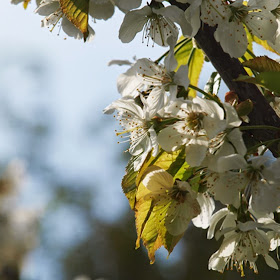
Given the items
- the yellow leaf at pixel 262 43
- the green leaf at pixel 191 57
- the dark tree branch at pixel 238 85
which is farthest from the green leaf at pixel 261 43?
the dark tree branch at pixel 238 85

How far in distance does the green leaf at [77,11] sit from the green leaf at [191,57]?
1.03ft

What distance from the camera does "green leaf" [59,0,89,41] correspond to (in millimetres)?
902

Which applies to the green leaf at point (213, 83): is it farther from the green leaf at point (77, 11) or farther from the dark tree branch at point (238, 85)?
the green leaf at point (77, 11)

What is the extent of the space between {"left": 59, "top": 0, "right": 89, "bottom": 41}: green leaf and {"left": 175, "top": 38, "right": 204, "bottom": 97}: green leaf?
31cm

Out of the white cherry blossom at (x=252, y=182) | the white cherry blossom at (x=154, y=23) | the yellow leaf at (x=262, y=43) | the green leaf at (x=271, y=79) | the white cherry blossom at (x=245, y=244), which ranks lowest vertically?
the white cherry blossom at (x=245, y=244)

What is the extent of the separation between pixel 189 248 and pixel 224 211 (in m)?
7.95

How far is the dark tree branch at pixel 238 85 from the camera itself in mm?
931

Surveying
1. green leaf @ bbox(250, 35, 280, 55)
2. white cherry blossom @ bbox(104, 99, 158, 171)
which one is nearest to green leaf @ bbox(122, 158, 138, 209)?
white cherry blossom @ bbox(104, 99, 158, 171)

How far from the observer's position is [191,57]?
1.21 metres

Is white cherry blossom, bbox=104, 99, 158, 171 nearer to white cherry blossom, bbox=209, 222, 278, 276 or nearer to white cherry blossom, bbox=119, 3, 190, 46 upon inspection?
white cherry blossom, bbox=119, 3, 190, 46

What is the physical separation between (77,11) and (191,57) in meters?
0.37

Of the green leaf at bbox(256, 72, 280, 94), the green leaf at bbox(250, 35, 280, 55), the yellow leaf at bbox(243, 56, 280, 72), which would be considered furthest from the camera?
the green leaf at bbox(250, 35, 280, 55)

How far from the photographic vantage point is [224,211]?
43.1 inches

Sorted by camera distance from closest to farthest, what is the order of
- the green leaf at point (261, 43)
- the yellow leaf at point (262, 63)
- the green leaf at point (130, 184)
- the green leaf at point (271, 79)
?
the green leaf at point (271, 79) → the yellow leaf at point (262, 63) → the green leaf at point (130, 184) → the green leaf at point (261, 43)
